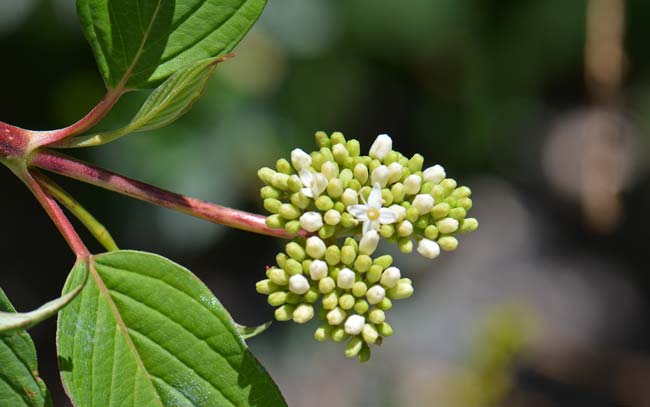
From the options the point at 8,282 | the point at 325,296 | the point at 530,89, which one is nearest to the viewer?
the point at 325,296

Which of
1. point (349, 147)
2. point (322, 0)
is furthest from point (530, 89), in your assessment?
point (349, 147)

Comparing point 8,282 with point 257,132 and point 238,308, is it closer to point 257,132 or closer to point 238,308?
point 238,308

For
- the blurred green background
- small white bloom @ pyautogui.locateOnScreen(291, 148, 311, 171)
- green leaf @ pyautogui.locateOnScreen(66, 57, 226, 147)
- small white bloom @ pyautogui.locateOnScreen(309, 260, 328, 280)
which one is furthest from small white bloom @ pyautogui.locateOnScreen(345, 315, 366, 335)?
the blurred green background

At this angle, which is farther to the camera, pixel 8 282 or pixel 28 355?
pixel 8 282

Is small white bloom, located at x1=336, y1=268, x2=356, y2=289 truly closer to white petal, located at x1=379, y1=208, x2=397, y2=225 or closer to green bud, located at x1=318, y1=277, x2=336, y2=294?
green bud, located at x1=318, y1=277, x2=336, y2=294

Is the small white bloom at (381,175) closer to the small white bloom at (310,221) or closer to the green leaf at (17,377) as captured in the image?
the small white bloom at (310,221)

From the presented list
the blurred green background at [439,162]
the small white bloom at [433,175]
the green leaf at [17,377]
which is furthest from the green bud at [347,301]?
the blurred green background at [439,162]

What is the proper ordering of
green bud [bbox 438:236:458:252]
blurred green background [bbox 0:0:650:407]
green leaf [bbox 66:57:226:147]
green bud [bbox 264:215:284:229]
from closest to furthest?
1. green leaf [bbox 66:57:226:147]
2. green bud [bbox 264:215:284:229]
3. green bud [bbox 438:236:458:252]
4. blurred green background [bbox 0:0:650:407]
